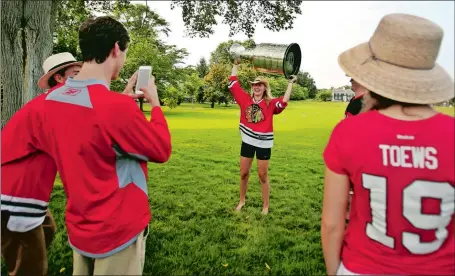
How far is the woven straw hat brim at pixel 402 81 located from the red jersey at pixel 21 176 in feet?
6.27

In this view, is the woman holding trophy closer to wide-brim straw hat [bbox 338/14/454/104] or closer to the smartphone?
the smartphone

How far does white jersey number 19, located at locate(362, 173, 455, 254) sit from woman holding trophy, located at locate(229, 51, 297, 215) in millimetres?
4251

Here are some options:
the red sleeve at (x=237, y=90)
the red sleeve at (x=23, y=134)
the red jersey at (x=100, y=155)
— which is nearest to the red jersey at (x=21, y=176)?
the red sleeve at (x=23, y=134)

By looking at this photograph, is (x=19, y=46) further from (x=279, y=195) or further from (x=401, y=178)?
(x=401, y=178)

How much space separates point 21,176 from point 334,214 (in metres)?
1.97

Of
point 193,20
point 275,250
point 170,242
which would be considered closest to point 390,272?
point 275,250

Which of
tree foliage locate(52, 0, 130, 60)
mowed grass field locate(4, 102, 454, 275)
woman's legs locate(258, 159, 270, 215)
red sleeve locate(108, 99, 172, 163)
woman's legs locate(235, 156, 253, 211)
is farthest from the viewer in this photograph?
tree foliage locate(52, 0, 130, 60)

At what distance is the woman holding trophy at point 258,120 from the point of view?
5875mm

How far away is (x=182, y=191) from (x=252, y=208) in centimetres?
190

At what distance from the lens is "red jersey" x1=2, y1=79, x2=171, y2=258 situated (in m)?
1.95

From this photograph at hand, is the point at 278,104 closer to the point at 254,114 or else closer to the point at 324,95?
the point at 254,114

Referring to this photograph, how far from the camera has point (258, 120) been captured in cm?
589

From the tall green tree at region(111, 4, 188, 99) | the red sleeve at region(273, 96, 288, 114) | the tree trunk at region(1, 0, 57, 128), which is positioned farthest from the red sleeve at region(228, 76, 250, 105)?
the tall green tree at region(111, 4, 188, 99)

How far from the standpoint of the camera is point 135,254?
2.13 metres
